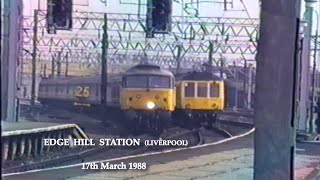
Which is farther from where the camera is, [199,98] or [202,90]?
[202,90]

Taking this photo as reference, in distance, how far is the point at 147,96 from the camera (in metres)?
19.6

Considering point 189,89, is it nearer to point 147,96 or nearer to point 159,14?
point 147,96

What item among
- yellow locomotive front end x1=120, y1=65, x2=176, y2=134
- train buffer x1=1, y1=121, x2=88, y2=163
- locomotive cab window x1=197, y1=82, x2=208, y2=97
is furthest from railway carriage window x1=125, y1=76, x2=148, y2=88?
train buffer x1=1, y1=121, x2=88, y2=163

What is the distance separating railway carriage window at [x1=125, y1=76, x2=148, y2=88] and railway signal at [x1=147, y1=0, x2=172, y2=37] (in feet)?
17.7

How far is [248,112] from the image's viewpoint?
84.0 feet

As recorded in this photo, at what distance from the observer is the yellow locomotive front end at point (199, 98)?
21.8 m

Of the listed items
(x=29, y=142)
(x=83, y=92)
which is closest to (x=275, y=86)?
(x=29, y=142)

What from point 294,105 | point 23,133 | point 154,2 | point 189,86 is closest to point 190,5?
point 189,86

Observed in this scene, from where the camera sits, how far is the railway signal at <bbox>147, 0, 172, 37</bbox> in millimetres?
13234

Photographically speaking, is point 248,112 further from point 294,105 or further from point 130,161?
point 294,105

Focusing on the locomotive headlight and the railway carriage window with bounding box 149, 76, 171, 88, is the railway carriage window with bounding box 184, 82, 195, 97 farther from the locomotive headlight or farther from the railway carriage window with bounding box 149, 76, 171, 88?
the locomotive headlight

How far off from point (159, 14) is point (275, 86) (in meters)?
9.79

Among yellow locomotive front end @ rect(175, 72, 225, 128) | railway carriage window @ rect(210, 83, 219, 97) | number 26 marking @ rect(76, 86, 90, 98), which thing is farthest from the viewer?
railway carriage window @ rect(210, 83, 219, 97)

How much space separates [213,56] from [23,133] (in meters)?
18.3
